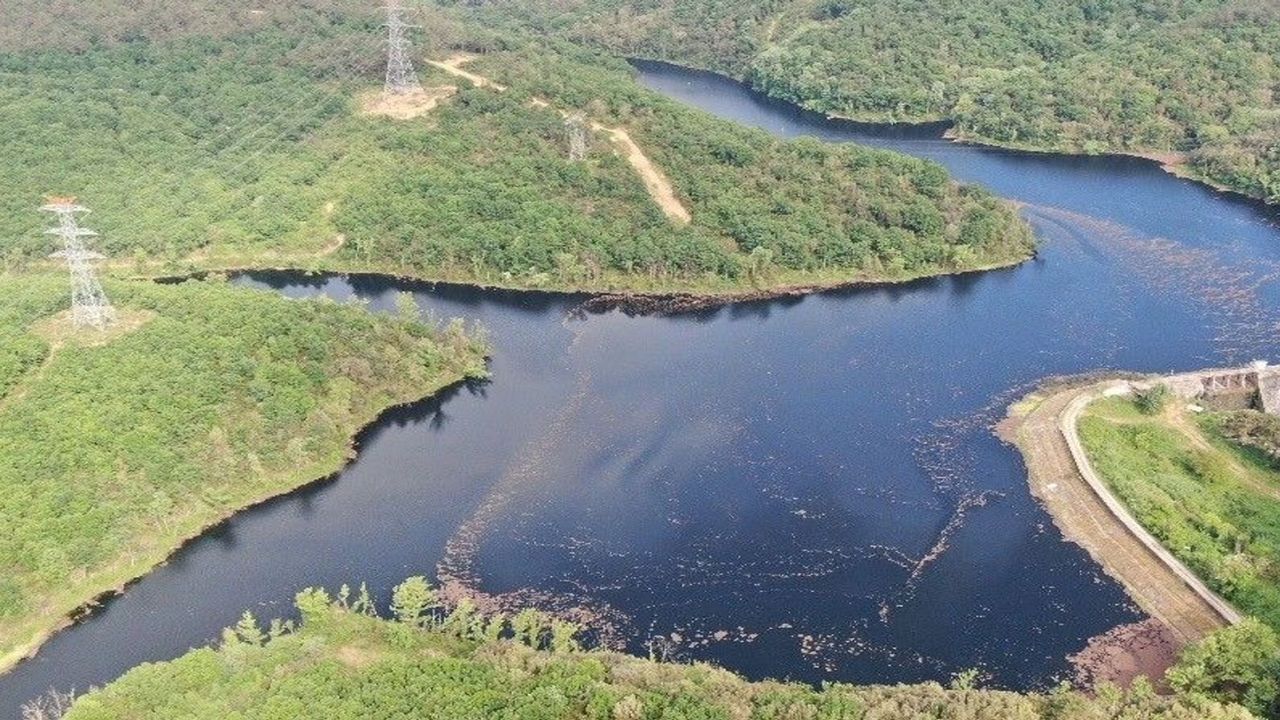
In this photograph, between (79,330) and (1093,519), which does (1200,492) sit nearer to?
(1093,519)

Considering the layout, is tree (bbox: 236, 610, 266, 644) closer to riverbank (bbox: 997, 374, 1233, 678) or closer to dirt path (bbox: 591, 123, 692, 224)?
riverbank (bbox: 997, 374, 1233, 678)

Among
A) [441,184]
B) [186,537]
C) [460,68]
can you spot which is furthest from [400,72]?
[186,537]

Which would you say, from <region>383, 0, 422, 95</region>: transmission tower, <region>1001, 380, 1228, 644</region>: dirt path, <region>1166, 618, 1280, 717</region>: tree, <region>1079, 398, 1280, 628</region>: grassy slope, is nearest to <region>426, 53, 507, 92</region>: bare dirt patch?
<region>383, 0, 422, 95</region>: transmission tower

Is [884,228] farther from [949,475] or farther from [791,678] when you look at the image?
[791,678]

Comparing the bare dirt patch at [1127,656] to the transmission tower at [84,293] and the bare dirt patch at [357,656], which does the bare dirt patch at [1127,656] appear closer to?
the bare dirt patch at [357,656]

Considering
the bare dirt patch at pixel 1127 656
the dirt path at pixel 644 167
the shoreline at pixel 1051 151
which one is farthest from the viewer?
the shoreline at pixel 1051 151

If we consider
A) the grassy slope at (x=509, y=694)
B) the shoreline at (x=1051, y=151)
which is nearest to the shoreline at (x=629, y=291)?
the shoreline at (x=1051, y=151)

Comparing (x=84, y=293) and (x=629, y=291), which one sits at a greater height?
(x=84, y=293)
